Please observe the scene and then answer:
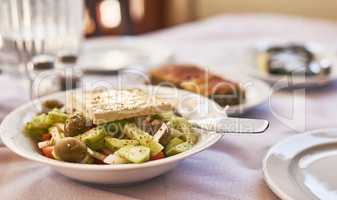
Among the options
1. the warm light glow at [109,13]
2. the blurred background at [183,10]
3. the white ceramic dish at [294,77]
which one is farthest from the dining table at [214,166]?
the warm light glow at [109,13]

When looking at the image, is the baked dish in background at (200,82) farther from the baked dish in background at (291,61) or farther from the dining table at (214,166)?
the baked dish in background at (291,61)

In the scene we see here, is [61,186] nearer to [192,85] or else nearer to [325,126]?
[192,85]

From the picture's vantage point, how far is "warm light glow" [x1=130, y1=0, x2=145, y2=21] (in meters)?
3.02

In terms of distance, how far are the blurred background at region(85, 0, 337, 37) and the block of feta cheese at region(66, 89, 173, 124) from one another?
6.02 feet

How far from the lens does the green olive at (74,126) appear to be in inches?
28.6

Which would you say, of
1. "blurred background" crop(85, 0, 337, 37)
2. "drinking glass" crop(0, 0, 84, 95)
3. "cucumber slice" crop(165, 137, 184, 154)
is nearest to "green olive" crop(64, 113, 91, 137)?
"cucumber slice" crop(165, 137, 184, 154)

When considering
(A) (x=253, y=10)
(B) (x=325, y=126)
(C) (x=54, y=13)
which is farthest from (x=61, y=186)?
(A) (x=253, y=10)

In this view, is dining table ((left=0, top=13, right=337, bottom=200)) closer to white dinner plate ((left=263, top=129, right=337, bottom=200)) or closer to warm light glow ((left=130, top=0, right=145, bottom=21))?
white dinner plate ((left=263, top=129, right=337, bottom=200))

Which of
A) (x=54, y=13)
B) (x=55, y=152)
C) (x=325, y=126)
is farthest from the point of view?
(x=54, y=13)

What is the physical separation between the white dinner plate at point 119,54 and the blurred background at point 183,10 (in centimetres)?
118

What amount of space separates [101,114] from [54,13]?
583 millimetres

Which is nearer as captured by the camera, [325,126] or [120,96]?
[120,96]

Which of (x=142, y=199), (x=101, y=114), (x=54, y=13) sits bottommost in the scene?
(x=142, y=199)

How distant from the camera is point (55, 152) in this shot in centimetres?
68
